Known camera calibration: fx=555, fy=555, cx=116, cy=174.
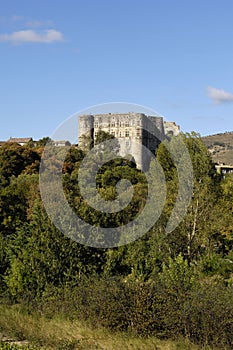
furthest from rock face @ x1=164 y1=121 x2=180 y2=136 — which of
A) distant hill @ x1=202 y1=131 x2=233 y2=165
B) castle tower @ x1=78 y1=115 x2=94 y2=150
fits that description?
distant hill @ x1=202 y1=131 x2=233 y2=165

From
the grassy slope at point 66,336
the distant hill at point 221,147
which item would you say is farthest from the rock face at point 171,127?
the grassy slope at point 66,336

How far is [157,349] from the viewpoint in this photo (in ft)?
40.1

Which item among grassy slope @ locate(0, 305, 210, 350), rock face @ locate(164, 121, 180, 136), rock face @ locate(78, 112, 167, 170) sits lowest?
grassy slope @ locate(0, 305, 210, 350)

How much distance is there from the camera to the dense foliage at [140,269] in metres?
13.2

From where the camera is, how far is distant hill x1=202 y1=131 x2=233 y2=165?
107950 millimetres

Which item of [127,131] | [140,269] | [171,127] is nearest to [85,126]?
[127,131]

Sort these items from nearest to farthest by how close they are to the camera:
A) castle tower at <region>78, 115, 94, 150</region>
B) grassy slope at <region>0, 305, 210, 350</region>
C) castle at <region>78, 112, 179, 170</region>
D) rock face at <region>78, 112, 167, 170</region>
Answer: grassy slope at <region>0, 305, 210, 350</region>
rock face at <region>78, 112, 167, 170</region>
castle at <region>78, 112, 179, 170</region>
castle tower at <region>78, 115, 94, 150</region>

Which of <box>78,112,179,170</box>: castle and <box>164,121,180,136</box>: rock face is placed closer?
<box>78,112,179,170</box>: castle

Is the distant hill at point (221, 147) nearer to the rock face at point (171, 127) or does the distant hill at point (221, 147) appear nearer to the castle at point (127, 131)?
the rock face at point (171, 127)

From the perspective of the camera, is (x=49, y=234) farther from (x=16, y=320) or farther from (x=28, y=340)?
(x=28, y=340)

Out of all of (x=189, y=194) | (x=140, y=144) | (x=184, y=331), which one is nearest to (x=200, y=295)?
(x=184, y=331)

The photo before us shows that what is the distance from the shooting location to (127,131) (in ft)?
209

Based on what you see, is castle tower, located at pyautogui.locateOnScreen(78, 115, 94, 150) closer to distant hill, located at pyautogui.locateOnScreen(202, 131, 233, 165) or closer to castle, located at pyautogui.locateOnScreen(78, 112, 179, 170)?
castle, located at pyautogui.locateOnScreen(78, 112, 179, 170)

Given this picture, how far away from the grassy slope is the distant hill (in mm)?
88898
